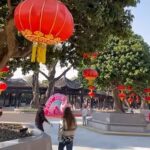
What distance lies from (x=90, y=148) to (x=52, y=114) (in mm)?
16132

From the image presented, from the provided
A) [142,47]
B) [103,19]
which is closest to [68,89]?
[142,47]

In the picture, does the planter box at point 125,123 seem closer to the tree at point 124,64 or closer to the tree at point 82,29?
the tree at point 124,64

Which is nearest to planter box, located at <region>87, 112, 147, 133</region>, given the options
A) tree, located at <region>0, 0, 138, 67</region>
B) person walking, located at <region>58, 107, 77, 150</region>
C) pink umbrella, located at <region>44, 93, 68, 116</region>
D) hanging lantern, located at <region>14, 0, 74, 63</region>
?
pink umbrella, located at <region>44, 93, 68, 116</region>

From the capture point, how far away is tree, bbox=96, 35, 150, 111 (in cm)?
2223

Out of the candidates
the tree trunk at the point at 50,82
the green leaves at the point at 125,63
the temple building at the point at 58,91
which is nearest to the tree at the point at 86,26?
the green leaves at the point at 125,63

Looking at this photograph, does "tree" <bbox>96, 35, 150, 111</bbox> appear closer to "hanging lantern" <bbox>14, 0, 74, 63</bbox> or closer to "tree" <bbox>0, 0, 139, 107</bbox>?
"tree" <bbox>0, 0, 139, 107</bbox>

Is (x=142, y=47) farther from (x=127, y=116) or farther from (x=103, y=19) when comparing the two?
(x=103, y=19)

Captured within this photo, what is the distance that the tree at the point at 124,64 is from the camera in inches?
875

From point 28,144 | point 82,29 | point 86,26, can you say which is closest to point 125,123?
point 82,29

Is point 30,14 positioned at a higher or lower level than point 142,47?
lower

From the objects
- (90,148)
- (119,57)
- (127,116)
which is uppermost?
(119,57)

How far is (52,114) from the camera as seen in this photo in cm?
2902

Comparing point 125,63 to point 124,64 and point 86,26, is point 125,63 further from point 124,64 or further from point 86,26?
point 86,26

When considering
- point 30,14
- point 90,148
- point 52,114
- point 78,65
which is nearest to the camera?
point 30,14
